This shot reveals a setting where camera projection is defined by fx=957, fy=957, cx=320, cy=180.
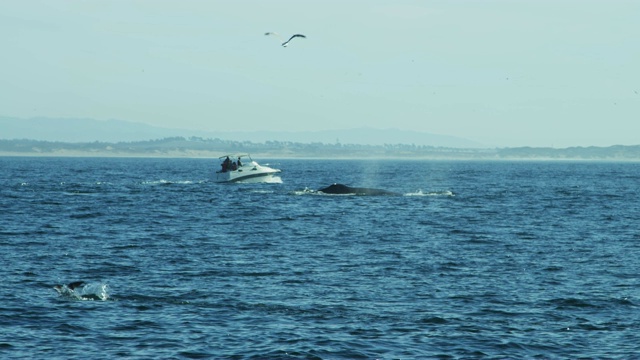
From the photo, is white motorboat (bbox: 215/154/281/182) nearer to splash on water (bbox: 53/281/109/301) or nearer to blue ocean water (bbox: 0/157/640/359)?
blue ocean water (bbox: 0/157/640/359)

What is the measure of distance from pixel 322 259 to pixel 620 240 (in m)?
19.0

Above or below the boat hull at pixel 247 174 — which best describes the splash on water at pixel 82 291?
below

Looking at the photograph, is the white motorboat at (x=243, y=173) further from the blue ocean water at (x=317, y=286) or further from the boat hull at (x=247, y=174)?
the blue ocean water at (x=317, y=286)

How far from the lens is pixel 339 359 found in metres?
23.1

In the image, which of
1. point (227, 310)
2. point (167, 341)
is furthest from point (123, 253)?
point (167, 341)

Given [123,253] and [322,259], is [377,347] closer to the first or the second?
[322,259]

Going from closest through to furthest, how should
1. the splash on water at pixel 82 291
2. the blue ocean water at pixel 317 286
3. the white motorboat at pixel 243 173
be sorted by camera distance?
the blue ocean water at pixel 317 286 → the splash on water at pixel 82 291 → the white motorboat at pixel 243 173

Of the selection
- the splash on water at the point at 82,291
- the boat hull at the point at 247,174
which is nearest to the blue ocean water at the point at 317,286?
the splash on water at the point at 82,291

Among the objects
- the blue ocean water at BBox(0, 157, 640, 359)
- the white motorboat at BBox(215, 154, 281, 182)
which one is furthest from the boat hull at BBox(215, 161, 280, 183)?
the blue ocean water at BBox(0, 157, 640, 359)

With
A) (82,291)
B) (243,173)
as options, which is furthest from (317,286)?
Result: (243,173)

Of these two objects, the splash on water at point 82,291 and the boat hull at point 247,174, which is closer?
the splash on water at point 82,291

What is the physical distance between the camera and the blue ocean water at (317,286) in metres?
24.8

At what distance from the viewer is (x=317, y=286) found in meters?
33.6

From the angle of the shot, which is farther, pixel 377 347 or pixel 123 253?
pixel 123 253
